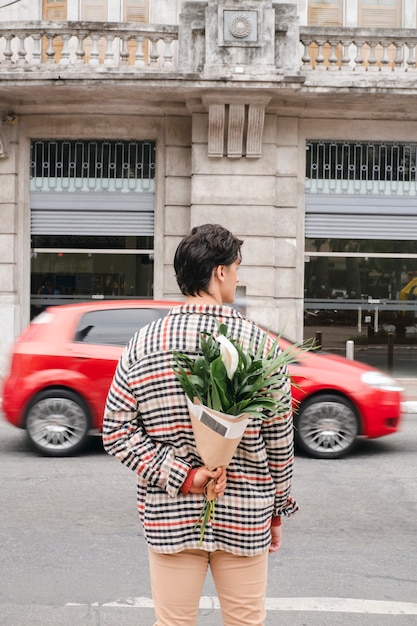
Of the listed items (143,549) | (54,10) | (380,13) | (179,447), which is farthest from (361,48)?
(179,447)

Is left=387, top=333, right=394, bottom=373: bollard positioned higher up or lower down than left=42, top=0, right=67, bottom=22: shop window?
lower down

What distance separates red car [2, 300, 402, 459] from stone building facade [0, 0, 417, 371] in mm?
5953

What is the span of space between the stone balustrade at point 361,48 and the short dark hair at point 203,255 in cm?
1259

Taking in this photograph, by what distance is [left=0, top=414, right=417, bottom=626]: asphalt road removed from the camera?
436cm

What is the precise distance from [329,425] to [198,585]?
5.95 meters

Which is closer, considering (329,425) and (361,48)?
(329,425)

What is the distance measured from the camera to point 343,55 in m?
14.6

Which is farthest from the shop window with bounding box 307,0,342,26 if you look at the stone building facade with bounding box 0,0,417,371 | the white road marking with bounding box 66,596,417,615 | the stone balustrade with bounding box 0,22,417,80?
the white road marking with bounding box 66,596,417,615

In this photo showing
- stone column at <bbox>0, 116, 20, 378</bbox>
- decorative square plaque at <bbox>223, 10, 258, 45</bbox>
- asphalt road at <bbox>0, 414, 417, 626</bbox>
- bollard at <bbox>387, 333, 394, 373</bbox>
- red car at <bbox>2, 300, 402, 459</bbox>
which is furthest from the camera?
bollard at <bbox>387, 333, 394, 373</bbox>

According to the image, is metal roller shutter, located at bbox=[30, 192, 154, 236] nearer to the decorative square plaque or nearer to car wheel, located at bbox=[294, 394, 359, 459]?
the decorative square plaque

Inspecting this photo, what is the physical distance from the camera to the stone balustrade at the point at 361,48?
47.5ft

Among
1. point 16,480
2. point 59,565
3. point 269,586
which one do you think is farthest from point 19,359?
point 269,586

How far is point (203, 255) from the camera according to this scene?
8.61 ft

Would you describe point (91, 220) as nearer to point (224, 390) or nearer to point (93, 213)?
point (93, 213)
